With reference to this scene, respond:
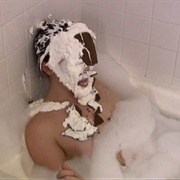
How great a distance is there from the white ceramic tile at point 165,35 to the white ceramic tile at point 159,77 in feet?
0.43

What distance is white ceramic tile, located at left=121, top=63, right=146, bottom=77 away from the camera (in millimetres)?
1818

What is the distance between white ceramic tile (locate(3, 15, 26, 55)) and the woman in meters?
0.07

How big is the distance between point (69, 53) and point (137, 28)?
430 mm

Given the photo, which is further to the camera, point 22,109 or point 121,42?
point 121,42

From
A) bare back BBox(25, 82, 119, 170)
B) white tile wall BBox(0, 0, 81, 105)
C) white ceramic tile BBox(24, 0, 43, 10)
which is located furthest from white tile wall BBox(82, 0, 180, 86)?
bare back BBox(25, 82, 119, 170)

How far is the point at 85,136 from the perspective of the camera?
146cm

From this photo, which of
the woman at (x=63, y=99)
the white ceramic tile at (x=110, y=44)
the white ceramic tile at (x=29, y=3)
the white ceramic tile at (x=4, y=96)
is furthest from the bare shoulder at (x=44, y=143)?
the white ceramic tile at (x=110, y=44)

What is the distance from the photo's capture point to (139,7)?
1.68 metres

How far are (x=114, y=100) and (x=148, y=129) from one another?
17 cm

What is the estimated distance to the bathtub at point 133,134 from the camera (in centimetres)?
149

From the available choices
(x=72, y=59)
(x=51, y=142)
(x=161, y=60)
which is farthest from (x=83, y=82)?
(x=161, y=60)

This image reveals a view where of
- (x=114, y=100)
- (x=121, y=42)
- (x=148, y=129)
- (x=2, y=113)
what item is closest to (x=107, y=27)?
(x=121, y=42)

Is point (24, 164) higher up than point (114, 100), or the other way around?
point (114, 100)

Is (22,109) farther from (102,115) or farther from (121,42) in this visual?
(121,42)
